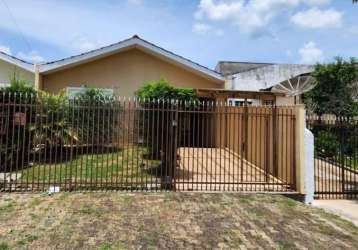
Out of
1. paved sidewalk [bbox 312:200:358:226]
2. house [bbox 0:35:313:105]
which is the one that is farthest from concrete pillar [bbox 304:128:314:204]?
house [bbox 0:35:313:105]

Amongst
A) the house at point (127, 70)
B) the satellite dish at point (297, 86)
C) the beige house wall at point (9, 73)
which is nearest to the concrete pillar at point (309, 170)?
the house at point (127, 70)

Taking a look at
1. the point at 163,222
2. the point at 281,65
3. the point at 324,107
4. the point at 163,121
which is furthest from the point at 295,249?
the point at 281,65

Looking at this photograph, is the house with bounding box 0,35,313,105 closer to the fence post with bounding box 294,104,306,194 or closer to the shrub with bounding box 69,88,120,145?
the shrub with bounding box 69,88,120,145

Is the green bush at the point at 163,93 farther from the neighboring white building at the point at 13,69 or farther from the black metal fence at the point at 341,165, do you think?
the neighboring white building at the point at 13,69

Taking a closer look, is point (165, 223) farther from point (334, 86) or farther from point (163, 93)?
point (334, 86)

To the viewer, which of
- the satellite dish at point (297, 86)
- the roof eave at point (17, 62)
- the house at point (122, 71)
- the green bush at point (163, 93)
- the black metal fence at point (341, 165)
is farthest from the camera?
the satellite dish at point (297, 86)

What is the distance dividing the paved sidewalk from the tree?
1116 centimetres

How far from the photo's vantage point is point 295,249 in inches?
215

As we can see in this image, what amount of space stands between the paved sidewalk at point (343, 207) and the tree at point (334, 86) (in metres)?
11.2

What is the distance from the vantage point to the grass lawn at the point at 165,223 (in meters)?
5.50

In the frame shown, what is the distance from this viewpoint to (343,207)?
27.1 feet

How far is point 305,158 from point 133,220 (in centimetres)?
461

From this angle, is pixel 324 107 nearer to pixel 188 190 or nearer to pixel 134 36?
pixel 134 36

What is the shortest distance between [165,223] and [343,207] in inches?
177
